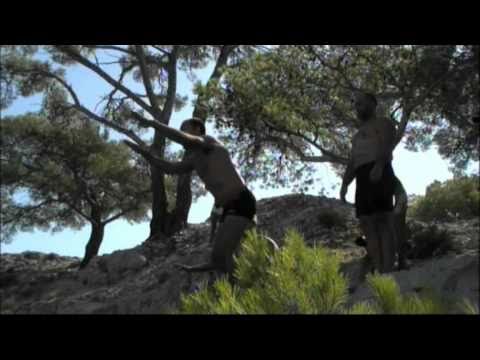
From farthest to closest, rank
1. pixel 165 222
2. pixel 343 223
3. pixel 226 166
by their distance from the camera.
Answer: pixel 165 222 < pixel 343 223 < pixel 226 166

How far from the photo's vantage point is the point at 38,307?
12883mm

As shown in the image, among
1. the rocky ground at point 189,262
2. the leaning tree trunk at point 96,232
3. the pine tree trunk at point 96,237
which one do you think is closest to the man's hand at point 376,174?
the rocky ground at point 189,262

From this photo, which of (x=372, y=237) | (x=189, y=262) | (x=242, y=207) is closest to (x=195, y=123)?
(x=242, y=207)

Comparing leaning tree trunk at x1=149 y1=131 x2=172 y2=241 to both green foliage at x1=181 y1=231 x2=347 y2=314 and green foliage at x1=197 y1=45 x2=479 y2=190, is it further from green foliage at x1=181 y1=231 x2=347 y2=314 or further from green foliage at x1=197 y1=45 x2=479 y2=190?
green foliage at x1=181 y1=231 x2=347 y2=314

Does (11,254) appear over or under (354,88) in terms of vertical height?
under

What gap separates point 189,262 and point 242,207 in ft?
25.2

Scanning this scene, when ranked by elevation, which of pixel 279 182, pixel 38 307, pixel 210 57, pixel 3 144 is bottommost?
pixel 38 307

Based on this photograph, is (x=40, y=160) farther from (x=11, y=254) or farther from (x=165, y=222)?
(x=11, y=254)

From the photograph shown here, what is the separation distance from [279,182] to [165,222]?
5.89m

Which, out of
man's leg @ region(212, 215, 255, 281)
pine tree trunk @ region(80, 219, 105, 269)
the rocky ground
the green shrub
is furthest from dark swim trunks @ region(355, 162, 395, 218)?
pine tree trunk @ region(80, 219, 105, 269)

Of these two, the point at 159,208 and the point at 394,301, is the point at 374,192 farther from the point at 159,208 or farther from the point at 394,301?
the point at 159,208

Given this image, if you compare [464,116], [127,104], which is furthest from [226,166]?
[127,104]

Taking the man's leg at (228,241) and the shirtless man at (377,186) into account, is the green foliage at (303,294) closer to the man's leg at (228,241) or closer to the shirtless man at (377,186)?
the man's leg at (228,241)

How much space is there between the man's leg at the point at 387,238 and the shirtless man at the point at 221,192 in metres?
1.23
